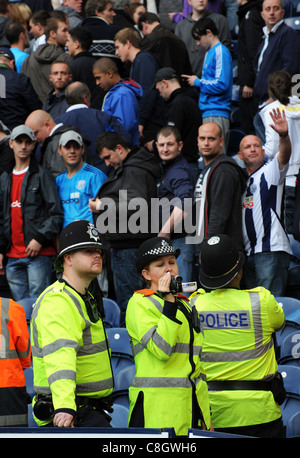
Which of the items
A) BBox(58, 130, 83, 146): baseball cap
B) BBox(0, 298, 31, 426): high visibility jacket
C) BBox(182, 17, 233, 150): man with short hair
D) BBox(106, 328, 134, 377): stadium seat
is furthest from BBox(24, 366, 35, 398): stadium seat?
BBox(182, 17, 233, 150): man with short hair

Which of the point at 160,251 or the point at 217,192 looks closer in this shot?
the point at 160,251

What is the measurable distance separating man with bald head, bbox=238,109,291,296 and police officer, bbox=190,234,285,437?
2275 millimetres

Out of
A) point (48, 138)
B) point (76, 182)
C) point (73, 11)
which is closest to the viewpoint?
point (76, 182)

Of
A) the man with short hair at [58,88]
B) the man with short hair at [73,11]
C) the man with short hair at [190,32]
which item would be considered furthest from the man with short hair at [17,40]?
the man with short hair at [190,32]

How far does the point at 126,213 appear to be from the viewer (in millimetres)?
7082

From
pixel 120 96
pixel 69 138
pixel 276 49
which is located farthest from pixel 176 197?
pixel 276 49

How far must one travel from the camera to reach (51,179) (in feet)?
24.7

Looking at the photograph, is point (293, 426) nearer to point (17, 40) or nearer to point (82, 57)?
point (82, 57)

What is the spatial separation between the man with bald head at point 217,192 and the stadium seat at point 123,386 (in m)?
1.52

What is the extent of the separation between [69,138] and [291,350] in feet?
9.52

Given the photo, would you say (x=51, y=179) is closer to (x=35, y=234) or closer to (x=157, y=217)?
(x=35, y=234)

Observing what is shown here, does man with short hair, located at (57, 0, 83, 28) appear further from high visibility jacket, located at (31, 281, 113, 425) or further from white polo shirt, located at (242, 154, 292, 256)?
high visibility jacket, located at (31, 281, 113, 425)

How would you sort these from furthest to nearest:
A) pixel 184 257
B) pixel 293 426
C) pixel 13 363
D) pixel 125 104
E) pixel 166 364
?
pixel 125 104
pixel 184 257
pixel 293 426
pixel 13 363
pixel 166 364
